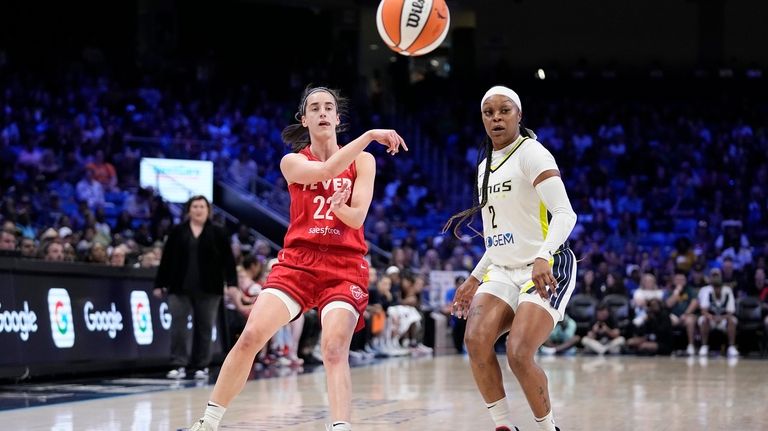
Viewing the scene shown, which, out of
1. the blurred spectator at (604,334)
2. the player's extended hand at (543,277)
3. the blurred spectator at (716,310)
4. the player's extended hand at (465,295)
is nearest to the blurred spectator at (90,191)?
the blurred spectator at (604,334)

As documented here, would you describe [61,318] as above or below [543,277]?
below

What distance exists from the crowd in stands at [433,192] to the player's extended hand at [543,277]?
8.09 metres

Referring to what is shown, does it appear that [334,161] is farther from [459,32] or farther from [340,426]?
[459,32]

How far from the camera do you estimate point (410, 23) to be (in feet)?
37.9

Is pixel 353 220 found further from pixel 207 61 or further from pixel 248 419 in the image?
pixel 207 61

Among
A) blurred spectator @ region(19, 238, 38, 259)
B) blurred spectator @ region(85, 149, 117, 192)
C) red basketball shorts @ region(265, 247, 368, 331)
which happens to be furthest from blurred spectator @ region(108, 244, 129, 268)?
blurred spectator @ region(85, 149, 117, 192)

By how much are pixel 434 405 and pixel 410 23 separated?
13.9 ft

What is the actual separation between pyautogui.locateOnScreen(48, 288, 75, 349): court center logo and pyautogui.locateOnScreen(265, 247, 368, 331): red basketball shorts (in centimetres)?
606

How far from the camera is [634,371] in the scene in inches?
574

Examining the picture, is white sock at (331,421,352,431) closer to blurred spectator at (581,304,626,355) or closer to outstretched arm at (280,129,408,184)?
outstretched arm at (280,129,408,184)

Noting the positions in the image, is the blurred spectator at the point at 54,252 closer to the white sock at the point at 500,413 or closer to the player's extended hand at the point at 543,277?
the white sock at the point at 500,413

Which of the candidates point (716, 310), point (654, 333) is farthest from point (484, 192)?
point (716, 310)

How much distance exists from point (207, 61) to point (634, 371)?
778 inches

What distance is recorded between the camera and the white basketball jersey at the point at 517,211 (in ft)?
20.1
